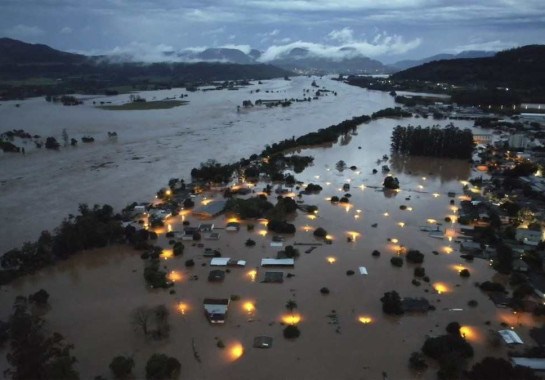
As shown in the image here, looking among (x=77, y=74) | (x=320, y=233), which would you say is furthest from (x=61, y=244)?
(x=77, y=74)

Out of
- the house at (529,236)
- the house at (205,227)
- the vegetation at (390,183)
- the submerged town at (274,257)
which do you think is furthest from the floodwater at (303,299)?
the house at (529,236)

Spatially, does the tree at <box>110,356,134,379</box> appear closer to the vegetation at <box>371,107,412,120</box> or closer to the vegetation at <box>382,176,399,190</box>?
the vegetation at <box>382,176,399,190</box>

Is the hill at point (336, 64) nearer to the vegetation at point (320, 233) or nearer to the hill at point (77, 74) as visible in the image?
the hill at point (77, 74)

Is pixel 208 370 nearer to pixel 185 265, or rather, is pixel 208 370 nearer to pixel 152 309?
pixel 152 309

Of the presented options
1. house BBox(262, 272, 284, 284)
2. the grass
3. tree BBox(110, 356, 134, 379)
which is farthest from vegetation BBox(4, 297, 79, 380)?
the grass

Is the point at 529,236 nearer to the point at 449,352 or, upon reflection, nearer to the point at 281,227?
the point at 449,352

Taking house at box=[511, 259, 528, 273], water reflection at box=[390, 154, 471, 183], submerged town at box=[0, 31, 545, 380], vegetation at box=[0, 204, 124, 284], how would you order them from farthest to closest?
1. water reflection at box=[390, 154, 471, 183]
2. vegetation at box=[0, 204, 124, 284]
3. house at box=[511, 259, 528, 273]
4. submerged town at box=[0, 31, 545, 380]

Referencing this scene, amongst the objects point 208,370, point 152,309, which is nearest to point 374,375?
point 208,370
